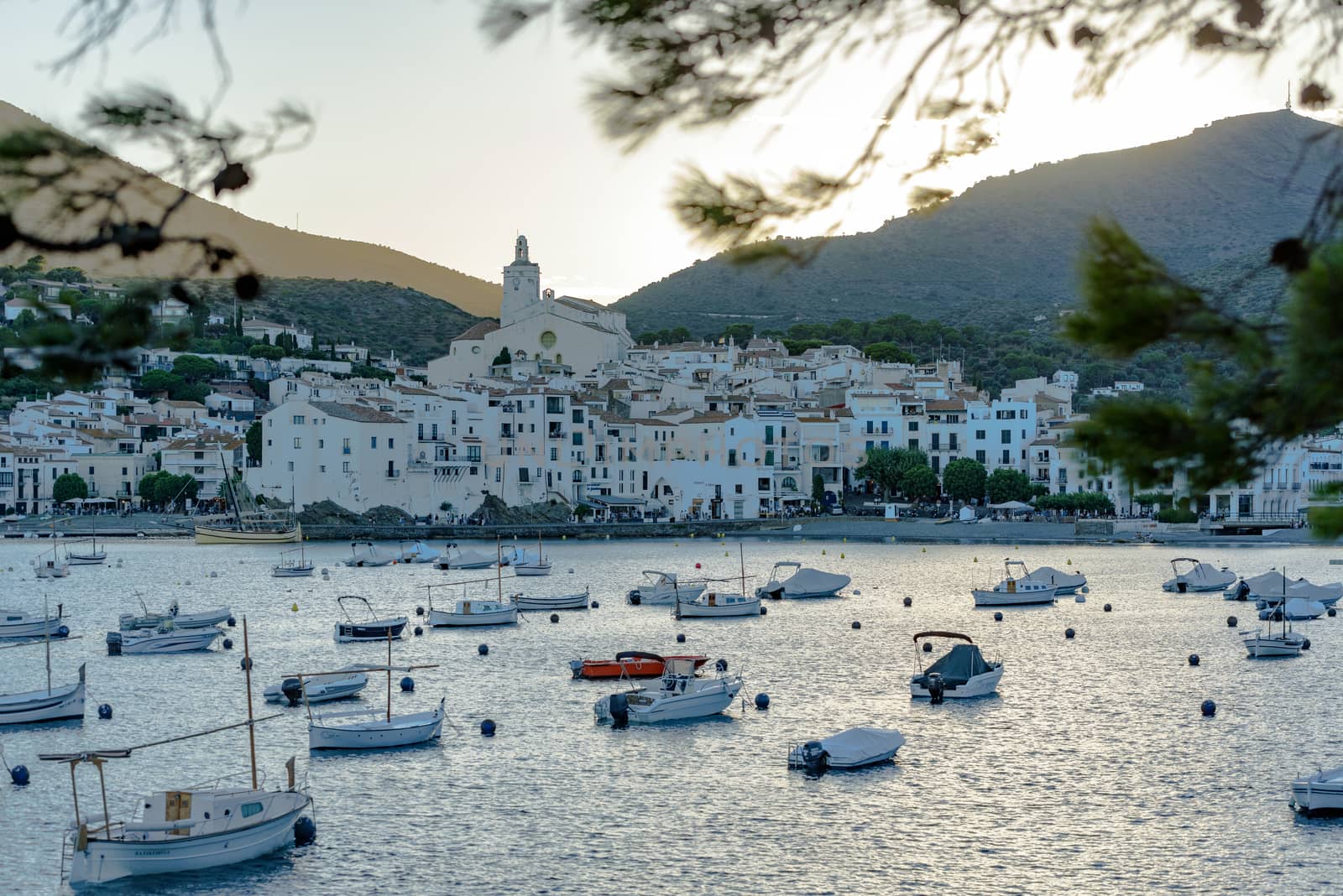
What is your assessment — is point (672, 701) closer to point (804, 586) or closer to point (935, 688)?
point (935, 688)

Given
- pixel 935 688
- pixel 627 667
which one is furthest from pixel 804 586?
pixel 935 688

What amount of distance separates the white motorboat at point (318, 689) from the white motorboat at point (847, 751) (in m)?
10.3

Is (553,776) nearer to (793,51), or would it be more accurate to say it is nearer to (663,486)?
(793,51)

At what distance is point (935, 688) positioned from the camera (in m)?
32.1

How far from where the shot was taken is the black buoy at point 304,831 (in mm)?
20859

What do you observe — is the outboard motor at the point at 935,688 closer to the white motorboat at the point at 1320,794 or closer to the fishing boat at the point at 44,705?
the white motorboat at the point at 1320,794

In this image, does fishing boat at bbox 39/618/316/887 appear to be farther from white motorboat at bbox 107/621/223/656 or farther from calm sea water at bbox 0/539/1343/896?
white motorboat at bbox 107/621/223/656

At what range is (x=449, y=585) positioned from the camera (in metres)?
60.6

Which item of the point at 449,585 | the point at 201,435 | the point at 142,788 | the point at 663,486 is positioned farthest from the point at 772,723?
the point at 201,435

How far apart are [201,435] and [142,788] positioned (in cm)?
Result: 8323

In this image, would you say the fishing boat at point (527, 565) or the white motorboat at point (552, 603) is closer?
the white motorboat at point (552, 603)

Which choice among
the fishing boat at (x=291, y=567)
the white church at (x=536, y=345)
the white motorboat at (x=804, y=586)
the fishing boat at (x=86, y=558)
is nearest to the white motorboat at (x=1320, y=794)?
the white motorboat at (x=804, y=586)

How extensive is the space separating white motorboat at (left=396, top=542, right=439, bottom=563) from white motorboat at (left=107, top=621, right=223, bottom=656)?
30048 millimetres

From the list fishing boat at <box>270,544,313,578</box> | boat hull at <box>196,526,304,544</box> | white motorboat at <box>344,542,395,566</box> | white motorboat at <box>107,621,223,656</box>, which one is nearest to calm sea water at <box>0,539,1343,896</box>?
white motorboat at <box>107,621,223,656</box>
